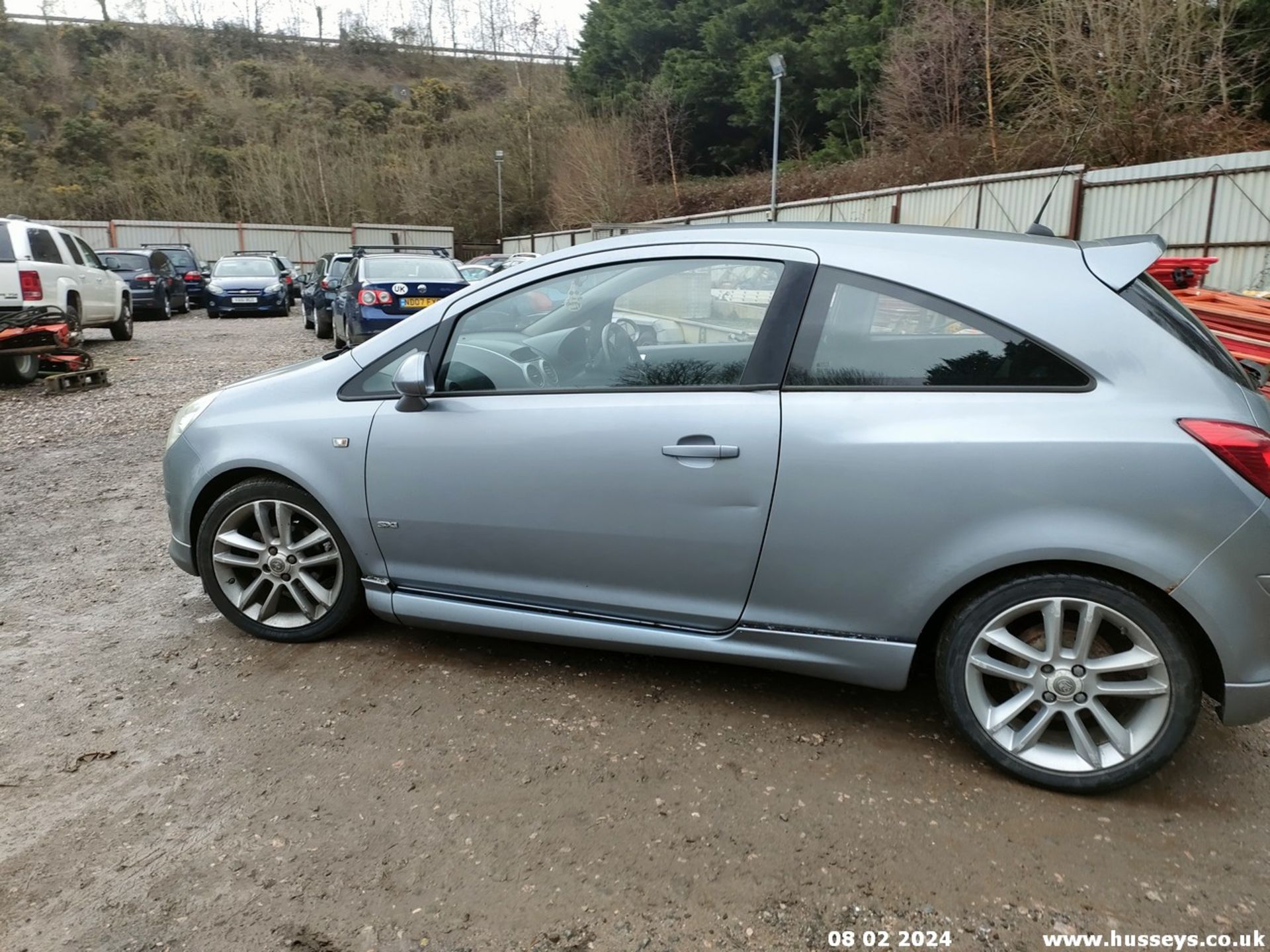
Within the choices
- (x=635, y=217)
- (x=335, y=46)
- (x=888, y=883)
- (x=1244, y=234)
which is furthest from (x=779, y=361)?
(x=335, y=46)

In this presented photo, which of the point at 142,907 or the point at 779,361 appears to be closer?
the point at 142,907

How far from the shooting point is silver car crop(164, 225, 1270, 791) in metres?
2.51

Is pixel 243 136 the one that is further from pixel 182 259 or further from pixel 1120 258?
pixel 1120 258

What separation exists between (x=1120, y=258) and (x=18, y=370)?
11715 millimetres

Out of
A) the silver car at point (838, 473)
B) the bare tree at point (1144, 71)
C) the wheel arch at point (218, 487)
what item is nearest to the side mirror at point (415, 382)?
the silver car at point (838, 473)

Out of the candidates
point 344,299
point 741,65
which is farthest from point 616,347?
point 741,65

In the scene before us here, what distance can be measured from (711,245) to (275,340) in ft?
50.4

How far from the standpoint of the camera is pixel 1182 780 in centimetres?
279

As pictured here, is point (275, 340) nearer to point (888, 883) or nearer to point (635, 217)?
point (888, 883)

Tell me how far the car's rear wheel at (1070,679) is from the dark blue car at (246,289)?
73.6 ft

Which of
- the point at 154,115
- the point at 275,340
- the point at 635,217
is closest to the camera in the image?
the point at 275,340

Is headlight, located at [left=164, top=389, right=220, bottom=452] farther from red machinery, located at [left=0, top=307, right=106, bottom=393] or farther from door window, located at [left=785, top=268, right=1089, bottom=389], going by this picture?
red machinery, located at [left=0, top=307, right=106, bottom=393]

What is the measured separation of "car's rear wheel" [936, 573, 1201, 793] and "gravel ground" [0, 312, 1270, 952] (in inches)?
5.5

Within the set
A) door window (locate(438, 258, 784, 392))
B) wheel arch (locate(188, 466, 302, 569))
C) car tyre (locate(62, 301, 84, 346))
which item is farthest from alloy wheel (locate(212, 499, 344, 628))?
car tyre (locate(62, 301, 84, 346))
